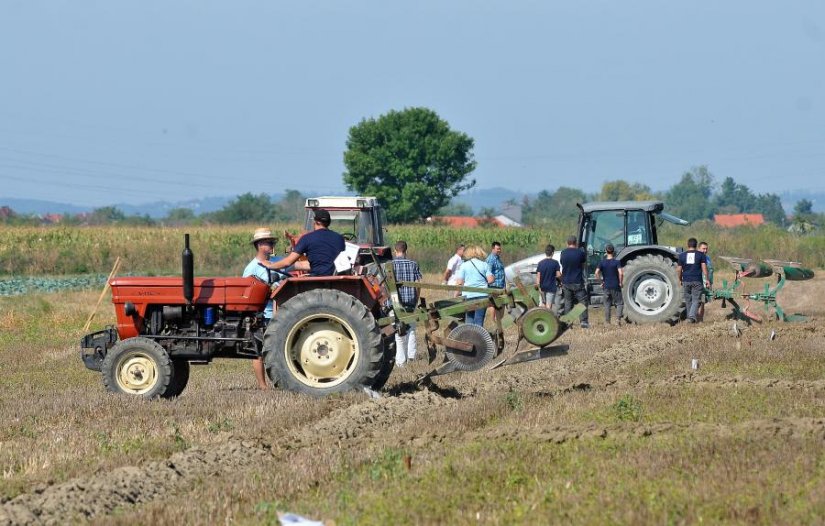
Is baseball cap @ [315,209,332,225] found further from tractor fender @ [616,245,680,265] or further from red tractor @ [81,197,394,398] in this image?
tractor fender @ [616,245,680,265]

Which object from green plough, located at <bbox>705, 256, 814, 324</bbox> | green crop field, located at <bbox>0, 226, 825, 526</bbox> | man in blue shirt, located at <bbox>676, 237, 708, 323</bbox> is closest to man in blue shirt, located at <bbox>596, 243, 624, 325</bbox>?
man in blue shirt, located at <bbox>676, 237, 708, 323</bbox>

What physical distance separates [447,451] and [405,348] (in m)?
7.45

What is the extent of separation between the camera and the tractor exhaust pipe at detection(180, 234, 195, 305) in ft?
34.2

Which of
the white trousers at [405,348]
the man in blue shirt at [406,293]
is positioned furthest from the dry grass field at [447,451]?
the white trousers at [405,348]

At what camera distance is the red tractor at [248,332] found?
10367 mm

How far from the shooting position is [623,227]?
22.1 m

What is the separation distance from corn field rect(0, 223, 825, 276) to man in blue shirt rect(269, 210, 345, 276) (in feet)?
101

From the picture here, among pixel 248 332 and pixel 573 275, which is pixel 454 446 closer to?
pixel 248 332

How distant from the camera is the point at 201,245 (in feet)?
152

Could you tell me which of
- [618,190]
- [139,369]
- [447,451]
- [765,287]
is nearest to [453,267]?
[765,287]

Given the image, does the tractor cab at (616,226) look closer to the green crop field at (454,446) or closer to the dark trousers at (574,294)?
the dark trousers at (574,294)

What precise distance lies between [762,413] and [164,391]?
5.25 meters

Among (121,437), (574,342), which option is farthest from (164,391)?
(574,342)

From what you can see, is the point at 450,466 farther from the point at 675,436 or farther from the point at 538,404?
the point at 538,404
